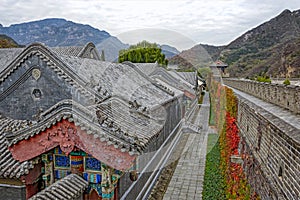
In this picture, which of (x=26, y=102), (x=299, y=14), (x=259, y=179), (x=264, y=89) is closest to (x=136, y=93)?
(x=26, y=102)

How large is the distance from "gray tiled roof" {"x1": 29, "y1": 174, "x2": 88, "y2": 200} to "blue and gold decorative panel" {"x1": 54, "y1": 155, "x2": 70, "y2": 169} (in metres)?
0.39

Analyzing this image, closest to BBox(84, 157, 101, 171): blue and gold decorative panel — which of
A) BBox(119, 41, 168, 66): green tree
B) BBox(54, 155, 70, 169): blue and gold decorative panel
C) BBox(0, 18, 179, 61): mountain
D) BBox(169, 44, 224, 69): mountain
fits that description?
BBox(54, 155, 70, 169): blue and gold decorative panel

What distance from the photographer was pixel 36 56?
8.84 m

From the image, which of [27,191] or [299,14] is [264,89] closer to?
[27,191]

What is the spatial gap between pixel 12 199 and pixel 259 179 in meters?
6.30

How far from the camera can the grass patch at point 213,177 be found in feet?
30.6

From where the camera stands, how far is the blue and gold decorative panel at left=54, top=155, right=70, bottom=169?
584cm

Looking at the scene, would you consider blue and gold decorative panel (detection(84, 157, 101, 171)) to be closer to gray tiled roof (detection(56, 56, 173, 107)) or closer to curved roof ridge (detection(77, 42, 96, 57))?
gray tiled roof (detection(56, 56, 173, 107))

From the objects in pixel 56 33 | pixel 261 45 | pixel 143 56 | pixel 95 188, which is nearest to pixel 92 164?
pixel 95 188

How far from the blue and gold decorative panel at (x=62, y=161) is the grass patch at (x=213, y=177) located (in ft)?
17.5

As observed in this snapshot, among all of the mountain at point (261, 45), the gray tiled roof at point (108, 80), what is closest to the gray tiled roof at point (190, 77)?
the mountain at point (261, 45)

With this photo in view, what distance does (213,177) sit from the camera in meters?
10.9

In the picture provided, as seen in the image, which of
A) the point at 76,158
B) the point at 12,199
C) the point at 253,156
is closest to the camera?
the point at 76,158

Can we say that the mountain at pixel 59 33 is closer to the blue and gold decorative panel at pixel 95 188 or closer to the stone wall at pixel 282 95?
the stone wall at pixel 282 95
